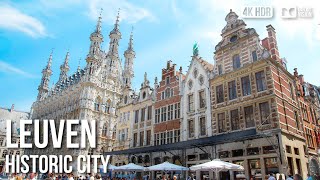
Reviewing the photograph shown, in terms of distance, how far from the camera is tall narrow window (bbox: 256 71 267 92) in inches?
798

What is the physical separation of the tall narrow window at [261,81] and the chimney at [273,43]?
7.49 feet

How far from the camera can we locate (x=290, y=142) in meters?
19.1

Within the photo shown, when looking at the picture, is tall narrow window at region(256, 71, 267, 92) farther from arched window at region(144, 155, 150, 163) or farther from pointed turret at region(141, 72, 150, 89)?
pointed turret at region(141, 72, 150, 89)

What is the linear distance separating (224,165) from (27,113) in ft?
303

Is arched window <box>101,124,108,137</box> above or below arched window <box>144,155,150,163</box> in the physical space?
above

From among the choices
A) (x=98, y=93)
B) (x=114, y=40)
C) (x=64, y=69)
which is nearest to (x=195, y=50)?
(x=98, y=93)

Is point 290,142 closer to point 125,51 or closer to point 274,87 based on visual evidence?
point 274,87

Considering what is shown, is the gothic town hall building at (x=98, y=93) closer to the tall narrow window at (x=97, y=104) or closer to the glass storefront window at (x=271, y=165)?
the tall narrow window at (x=97, y=104)

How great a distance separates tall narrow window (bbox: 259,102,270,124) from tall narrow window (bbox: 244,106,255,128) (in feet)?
2.73

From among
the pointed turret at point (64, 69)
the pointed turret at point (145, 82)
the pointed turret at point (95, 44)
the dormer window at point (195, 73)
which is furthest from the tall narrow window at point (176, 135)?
the pointed turret at point (64, 69)

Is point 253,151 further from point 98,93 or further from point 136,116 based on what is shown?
point 98,93

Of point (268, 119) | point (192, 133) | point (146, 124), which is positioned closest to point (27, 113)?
point (146, 124)

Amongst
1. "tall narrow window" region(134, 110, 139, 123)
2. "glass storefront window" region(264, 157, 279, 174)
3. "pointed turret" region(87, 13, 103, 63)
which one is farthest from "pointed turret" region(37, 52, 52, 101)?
"glass storefront window" region(264, 157, 279, 174)

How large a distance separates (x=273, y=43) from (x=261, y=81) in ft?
13.4
